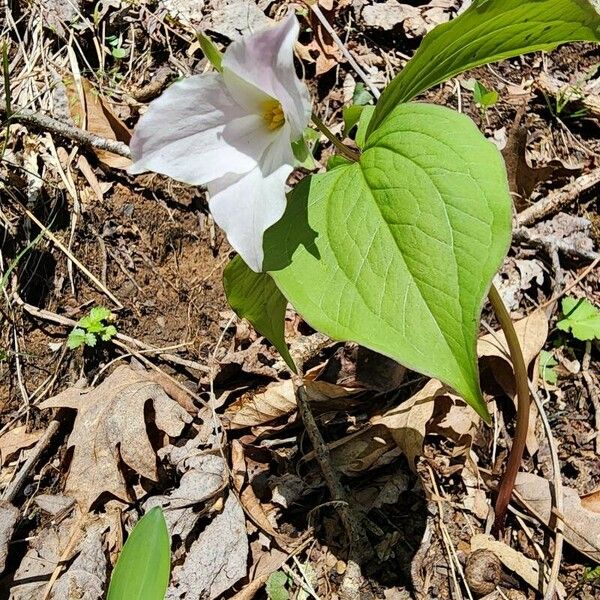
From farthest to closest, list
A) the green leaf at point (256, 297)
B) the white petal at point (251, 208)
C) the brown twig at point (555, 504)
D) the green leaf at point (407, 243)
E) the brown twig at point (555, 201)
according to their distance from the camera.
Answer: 1. the brown twig at point (555, 201)
2. the brown twig at point (555, 504)
3. the green leaf at point (256, 297)
4. the white petal at point (251, 208)
5. the green leaf at point (407, 243)

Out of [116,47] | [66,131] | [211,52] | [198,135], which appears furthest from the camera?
[116,47]

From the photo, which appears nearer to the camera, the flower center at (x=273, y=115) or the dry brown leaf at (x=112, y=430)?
the flower center at (x=273, y=115)

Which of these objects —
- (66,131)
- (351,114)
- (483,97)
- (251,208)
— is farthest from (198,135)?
(483,97)

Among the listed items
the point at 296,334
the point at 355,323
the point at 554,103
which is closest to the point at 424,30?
the point at 554,103

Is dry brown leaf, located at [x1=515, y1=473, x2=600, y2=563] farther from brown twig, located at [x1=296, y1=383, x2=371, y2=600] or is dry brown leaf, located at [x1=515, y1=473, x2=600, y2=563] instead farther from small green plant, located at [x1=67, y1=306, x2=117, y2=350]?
small green plant, located at [x1=67, y1=306, x2=117, y2=350]

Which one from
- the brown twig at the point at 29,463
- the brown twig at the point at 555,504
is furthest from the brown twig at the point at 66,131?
the brown twig at the point at 555,504

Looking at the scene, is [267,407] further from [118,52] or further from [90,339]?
[118,52]

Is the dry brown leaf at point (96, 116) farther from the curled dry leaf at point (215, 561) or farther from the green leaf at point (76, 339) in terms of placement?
the curled dry leaf at point (215, 561)
